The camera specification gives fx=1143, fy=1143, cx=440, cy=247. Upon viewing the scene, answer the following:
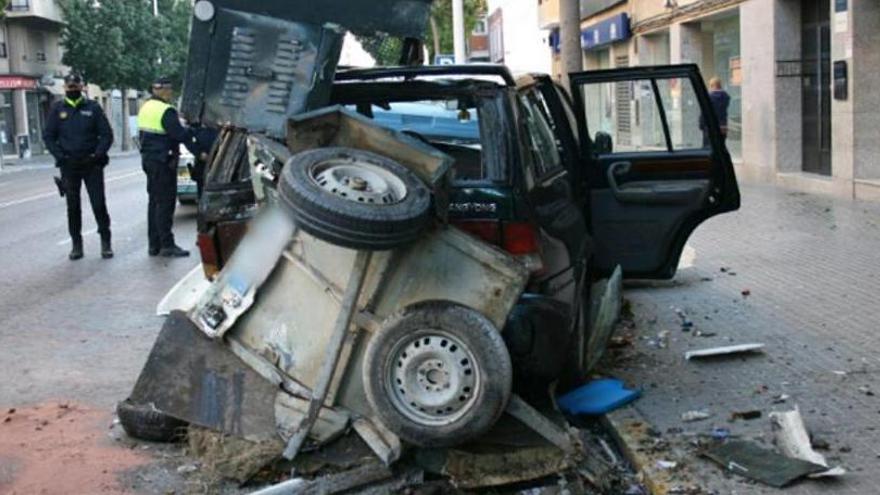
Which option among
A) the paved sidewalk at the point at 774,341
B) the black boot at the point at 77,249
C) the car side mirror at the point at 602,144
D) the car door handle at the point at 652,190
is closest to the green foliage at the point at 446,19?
the black boot at the point at 77,249

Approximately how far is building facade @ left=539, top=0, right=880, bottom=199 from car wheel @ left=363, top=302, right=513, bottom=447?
10608 mm

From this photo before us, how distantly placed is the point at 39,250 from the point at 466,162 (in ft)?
30.2

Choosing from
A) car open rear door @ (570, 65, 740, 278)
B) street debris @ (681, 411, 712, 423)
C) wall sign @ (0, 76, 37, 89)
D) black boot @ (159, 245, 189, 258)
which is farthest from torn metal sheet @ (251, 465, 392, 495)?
wall sign @ (0, 76, 37, 89)

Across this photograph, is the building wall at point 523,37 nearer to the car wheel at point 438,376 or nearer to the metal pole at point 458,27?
the metal pole at point 458,27

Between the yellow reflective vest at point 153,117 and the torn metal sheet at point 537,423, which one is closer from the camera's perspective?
the torn metal sheet at point 537,423

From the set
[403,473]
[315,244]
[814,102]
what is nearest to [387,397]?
[403,473]

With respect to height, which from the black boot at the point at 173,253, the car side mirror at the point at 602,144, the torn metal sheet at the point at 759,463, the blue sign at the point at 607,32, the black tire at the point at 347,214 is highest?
the blue sign at the point at 607,32

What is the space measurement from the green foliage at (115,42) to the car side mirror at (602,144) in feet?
162

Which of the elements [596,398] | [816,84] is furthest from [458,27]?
[596,398]

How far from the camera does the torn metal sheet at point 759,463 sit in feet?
15.2

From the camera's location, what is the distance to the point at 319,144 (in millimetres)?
4973

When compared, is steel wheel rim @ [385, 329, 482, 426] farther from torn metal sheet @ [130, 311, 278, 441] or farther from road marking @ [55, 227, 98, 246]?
road marking @ [55, 227, 98, 246]

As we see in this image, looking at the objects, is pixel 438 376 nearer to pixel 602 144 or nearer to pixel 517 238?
pixel 517 238

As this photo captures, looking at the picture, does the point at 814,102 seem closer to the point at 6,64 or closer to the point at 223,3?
the point at 223,3
